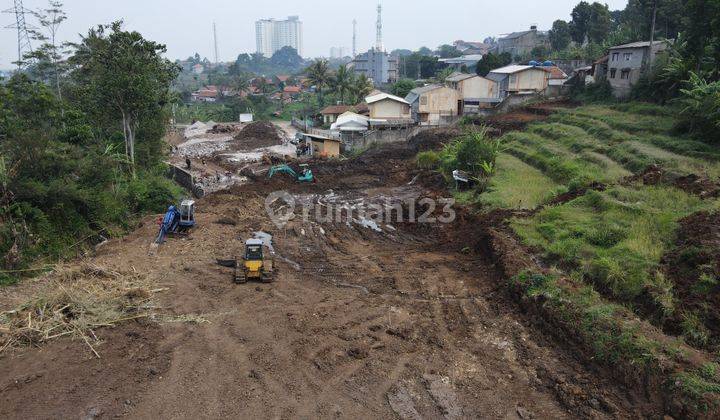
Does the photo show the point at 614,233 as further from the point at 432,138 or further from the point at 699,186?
the point at 432,138

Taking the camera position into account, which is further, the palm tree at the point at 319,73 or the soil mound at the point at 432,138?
the palm tree at the point at 319,73

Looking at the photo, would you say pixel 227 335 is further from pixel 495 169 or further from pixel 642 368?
pixel 495 169

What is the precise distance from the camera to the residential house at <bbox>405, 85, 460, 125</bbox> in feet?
152

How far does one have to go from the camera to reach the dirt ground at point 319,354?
947 centimetres

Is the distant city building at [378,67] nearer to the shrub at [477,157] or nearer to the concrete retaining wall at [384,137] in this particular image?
the concrete retaining wall at [384,137]

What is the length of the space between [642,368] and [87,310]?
1266 cm

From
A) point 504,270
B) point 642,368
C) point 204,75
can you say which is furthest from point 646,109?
point 204,75

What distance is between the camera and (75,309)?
39.0ft

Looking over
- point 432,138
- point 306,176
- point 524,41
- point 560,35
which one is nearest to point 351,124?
point 432,138

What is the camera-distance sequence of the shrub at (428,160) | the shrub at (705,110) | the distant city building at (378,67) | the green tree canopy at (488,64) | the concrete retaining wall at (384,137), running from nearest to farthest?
the shrub at (705,110)
the shrub at (428,160)
the concrete retaining wall at (384,137)
the green tree canopy at (488,64)
the distant city building at (378,67)

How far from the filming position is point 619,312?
11.3m

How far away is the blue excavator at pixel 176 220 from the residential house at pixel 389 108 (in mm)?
30443

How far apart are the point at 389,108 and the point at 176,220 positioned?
31.8 m

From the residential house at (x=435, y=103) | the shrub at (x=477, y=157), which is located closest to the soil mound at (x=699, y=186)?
the shrub at (x=477, y=157)
